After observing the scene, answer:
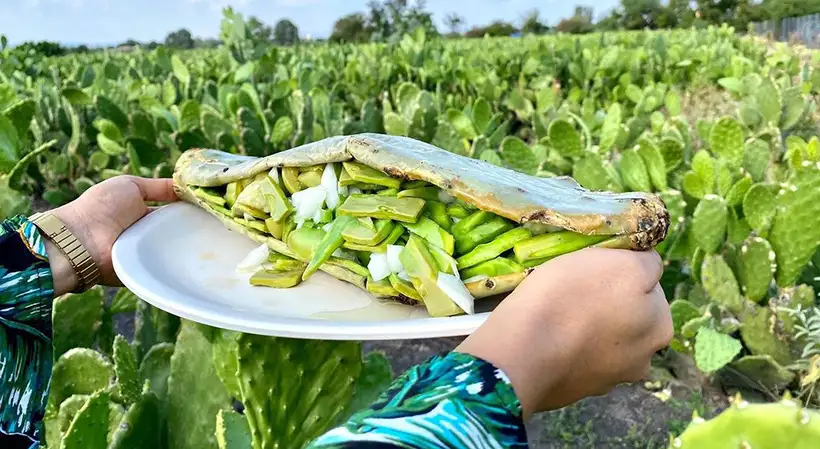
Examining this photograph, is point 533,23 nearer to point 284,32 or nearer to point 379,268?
point 284,32

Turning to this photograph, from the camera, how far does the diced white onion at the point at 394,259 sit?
1071 millimetres

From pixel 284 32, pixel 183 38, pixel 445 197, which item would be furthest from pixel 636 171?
pixel 183 38

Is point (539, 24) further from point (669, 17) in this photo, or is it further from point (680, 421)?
point (680, 421)

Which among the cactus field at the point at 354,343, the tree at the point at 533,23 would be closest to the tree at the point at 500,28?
the tree at the point at 533,23

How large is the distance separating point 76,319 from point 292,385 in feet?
2.37

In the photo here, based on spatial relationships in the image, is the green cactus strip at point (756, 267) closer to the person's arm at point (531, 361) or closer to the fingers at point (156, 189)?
the person's arm at point (531, 361)

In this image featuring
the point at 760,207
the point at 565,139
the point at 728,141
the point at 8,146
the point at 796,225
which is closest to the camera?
the point at 8,146

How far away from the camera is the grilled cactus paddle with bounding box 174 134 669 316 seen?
969 mm

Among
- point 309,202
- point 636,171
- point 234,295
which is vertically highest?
point 309,202

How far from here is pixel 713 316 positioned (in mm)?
2037

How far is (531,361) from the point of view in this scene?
0.66 meters

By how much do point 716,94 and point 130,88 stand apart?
4845mm

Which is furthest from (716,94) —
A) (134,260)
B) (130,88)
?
(134,260)

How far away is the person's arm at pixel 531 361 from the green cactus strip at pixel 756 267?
1203 millimetres
